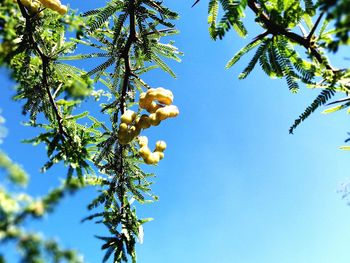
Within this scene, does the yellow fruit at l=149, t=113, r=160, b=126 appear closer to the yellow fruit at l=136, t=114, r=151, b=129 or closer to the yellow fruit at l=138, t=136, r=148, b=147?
the yellow fruit at l=136, t=114, r=151, b=129

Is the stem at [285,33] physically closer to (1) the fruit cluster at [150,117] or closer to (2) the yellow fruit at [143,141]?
(1) the fruit cluster at [150,117]

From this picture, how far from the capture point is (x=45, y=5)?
466cm

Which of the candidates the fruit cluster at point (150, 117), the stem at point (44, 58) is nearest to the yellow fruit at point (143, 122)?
the fruit cluster at point (150, 117)

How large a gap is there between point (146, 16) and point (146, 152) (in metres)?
1.70

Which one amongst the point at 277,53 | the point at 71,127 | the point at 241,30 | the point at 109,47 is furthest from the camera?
the point at 109,47

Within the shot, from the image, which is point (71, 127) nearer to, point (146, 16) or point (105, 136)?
point (105, 136)

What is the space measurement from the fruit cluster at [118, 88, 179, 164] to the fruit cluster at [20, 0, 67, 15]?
5.22 ft

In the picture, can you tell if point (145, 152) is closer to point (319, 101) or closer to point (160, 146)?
point (160, 146)

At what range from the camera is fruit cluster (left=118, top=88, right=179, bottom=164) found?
14.0ft

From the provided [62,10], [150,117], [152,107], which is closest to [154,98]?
[152,107]

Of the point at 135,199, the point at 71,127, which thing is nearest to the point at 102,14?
the point at 71,127

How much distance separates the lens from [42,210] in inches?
61.8

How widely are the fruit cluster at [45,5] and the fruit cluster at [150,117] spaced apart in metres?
1.59

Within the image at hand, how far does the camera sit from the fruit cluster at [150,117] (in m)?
4.28
